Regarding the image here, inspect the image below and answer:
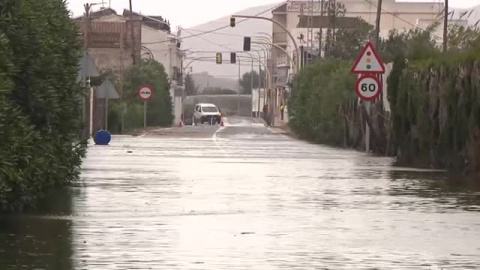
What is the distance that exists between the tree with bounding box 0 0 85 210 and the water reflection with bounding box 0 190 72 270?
0.28 metres

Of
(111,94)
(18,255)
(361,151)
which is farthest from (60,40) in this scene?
(111,94)

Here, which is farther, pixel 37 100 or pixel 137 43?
pixel 137 43

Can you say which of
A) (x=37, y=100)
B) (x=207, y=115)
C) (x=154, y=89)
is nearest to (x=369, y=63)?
(x=37, y=100)

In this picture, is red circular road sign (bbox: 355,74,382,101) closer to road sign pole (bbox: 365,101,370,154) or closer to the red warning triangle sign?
the red warning triangle sign

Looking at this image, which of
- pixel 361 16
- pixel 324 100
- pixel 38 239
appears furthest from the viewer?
pixel 361 16

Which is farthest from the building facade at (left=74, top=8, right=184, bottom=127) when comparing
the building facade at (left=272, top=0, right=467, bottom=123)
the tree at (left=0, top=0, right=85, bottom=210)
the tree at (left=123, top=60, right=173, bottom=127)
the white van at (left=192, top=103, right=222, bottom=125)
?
the tree at (left=0, top=0, right=85, bottom=210)

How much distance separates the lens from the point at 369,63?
34594 mm

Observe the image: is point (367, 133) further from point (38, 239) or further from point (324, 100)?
point (38, 239)

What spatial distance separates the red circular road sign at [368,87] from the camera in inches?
1382

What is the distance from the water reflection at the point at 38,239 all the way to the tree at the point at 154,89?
62695 mm

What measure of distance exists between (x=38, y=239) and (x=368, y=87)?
22.6 m

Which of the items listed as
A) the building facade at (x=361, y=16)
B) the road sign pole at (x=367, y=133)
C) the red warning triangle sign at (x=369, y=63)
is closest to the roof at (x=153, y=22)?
the building facade at (x=361, y=16)

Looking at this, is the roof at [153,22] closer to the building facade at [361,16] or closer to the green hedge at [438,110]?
the building facade at [361,16]

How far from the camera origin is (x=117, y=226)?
47.8ft
